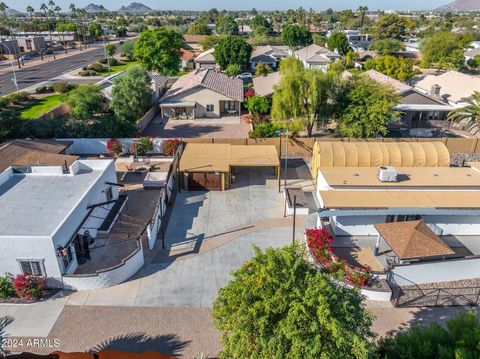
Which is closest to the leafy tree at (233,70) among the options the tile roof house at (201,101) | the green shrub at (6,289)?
the tile roof house at (201,101)

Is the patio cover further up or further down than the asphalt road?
further down

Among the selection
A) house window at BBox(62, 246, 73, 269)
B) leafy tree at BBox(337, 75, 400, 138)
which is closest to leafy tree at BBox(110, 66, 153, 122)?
leafy tree at BBox(337, 75, 400, 138)

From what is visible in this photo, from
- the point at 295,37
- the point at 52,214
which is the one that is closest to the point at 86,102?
the point at 52,214

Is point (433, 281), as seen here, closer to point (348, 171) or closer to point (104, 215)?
point (348, 171)

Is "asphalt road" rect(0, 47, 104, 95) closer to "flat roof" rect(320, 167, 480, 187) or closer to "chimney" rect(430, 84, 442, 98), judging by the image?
"flat roof" rect(320, 167, 480, 187)

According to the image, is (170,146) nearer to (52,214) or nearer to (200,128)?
(200,128)
